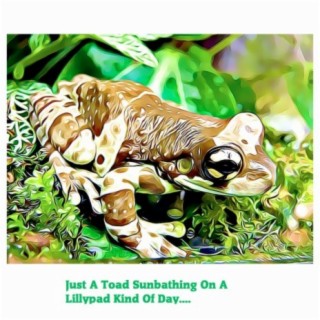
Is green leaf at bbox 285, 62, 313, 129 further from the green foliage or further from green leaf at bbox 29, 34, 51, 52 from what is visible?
green leaf at bbox 29, 34, 51, 52

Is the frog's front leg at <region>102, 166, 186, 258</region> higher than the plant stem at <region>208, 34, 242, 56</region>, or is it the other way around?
the plant stem at <region>208, 34, 242, 56</region>

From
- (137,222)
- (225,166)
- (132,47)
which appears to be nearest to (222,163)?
(225,166)

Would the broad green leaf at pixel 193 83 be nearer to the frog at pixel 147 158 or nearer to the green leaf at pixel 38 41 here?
the frog at pixel 147 158

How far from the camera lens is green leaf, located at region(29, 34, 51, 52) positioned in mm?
1617

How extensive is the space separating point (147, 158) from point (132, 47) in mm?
326

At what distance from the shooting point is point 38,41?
1.62 m

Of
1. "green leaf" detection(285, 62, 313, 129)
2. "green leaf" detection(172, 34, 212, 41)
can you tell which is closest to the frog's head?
"green leaf" detection(285, 62, 313, 129)

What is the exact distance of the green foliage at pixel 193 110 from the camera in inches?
62.1

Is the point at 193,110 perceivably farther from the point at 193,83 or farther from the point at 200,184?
the point at 200,184

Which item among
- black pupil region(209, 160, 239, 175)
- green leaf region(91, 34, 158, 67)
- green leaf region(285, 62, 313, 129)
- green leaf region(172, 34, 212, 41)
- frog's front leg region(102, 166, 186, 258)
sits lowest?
frog's front leg region(102, 166, 186, 258)

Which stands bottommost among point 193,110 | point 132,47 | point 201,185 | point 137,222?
point 137,222

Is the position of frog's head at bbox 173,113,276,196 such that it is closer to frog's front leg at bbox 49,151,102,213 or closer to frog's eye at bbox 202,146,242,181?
frog's eye at bbox 202,146,242,181
